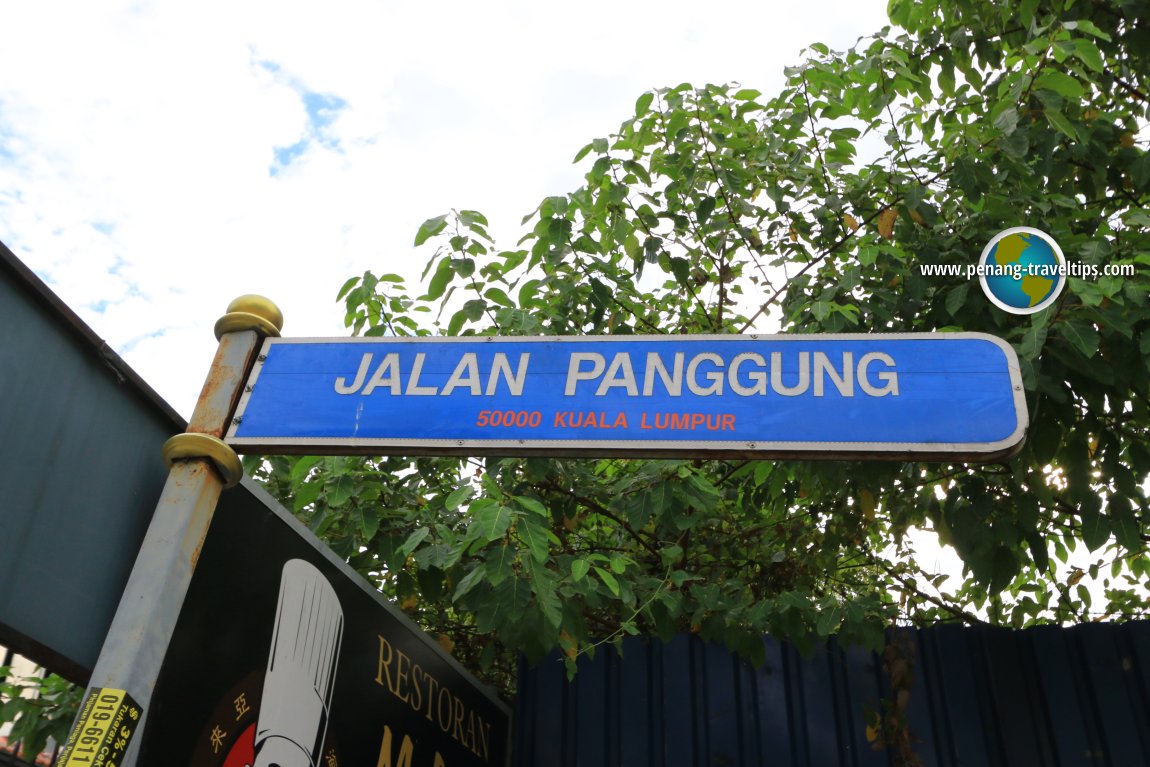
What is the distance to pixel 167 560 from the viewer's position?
176 centimetres

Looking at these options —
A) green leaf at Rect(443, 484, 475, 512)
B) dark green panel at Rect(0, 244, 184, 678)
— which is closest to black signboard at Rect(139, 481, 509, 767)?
dark green panel at Rect(0, 244, 184, 678)

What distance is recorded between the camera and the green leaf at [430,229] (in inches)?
159

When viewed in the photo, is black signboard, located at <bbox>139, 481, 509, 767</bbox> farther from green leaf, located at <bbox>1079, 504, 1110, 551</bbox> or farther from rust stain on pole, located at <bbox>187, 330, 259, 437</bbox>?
green leaf, located at <bbox>1079, 504, 1110, 551</bbox>

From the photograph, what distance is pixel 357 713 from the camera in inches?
106

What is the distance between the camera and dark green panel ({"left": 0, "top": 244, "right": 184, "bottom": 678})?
5.58ft

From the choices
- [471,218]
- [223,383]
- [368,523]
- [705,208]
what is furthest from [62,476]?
[705,208]

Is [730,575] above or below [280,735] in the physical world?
above

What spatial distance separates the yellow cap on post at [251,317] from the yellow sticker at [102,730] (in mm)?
895

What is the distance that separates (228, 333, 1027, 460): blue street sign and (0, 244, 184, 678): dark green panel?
25cm

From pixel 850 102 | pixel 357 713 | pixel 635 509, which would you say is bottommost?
pixel 357 713

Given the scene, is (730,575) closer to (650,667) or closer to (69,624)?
(650,667)

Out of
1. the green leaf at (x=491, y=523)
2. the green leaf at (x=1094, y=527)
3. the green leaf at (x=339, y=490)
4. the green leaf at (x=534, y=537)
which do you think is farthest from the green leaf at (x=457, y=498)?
the green leaf at (x=1094, y=527)

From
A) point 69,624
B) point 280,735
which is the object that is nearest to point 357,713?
point 280,735

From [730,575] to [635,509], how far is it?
1288 millimetres
